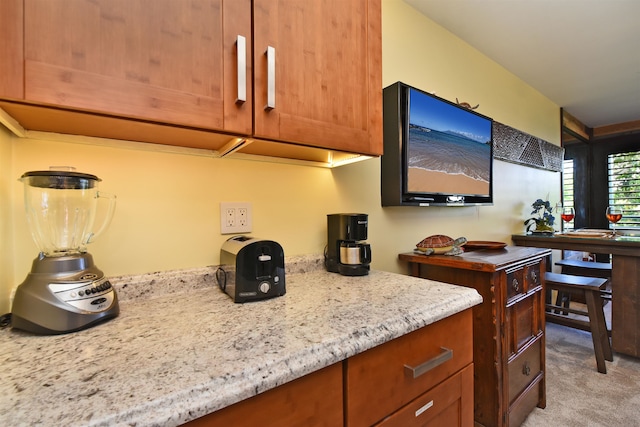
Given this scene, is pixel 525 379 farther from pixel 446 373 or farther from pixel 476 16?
pixel 476 16

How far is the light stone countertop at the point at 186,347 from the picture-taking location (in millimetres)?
447

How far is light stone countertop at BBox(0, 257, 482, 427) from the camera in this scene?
0.45 meters

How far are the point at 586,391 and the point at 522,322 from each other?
936mm

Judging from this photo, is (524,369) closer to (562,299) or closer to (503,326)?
(503,326)

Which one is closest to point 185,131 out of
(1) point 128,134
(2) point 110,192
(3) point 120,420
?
(1) point 128,134

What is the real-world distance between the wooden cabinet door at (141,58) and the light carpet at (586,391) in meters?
2.26

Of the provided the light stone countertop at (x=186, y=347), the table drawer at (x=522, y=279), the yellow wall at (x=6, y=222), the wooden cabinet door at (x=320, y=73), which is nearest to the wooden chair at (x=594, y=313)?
the table drawer at (x=522, y=279)

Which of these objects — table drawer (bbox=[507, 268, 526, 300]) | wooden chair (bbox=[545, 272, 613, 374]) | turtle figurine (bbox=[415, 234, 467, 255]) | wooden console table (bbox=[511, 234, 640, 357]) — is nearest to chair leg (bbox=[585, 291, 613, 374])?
wooden chair (bbox=[545, 272, 613, 374])

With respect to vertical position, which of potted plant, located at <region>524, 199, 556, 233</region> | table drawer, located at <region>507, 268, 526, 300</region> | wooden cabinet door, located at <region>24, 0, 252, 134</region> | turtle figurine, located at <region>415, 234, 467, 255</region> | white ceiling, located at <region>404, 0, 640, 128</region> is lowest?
table drawer, located at <region>507, 268, 526, 300</region>

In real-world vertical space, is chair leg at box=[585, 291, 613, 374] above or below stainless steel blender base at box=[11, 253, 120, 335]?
below

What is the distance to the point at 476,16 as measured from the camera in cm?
198

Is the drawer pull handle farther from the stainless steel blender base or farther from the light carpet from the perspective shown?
the light carpet

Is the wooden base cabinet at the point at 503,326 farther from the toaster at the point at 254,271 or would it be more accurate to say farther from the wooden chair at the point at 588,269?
the wooden chair at the point at 588,269

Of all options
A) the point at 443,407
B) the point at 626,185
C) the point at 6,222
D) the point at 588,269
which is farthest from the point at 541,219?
the point at 6,222
